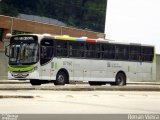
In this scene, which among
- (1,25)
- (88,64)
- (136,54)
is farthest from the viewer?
(1,25)

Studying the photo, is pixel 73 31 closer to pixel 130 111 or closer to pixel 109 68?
pixel 109 68

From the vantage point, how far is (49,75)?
33031 millimetres

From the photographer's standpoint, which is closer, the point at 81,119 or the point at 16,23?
the point at 81,119

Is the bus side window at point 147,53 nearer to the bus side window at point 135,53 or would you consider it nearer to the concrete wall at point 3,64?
the bus side window at point 135,53

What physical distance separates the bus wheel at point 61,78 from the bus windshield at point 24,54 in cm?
190

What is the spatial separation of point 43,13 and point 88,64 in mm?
43500

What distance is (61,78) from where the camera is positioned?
110 ft

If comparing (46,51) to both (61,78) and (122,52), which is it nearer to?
(61,78)

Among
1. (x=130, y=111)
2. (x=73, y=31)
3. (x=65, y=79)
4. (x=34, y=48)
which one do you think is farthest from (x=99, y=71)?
(x=73, y=31)

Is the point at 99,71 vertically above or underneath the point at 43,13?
underneath

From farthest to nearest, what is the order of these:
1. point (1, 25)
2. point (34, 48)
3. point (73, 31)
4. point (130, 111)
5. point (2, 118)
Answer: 1. point (73, 31)
2. point (1, 25)
3. point (34, 48)
4. point (130, 111)
5. point (2, 118)

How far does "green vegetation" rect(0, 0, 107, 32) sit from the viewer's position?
7312 centimetres

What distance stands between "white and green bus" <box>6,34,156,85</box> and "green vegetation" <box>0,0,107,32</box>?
113 ft

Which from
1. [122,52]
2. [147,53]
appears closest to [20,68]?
[122,52]
